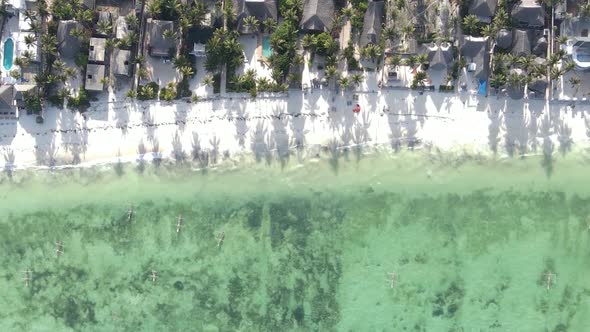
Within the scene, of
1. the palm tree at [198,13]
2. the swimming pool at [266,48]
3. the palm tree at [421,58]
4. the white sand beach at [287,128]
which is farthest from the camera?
the white sand beach at [287,128]

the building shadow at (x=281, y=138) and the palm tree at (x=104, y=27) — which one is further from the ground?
the palm tree at (x=104, y=27)

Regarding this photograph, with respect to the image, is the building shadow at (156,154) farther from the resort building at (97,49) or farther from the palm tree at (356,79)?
the palm tree at (356,79)

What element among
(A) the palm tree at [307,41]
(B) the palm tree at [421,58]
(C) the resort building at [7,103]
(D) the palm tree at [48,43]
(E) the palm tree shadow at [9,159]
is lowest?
(E) the palm tree shadow at [9,159]

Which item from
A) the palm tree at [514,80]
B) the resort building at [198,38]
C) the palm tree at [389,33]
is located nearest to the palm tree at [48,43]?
the resort building at [198,38]

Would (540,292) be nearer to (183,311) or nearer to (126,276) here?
(183,311)

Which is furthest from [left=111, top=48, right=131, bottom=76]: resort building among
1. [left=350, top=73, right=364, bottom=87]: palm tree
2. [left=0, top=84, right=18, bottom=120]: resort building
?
[left=350, top=73, right=364, bottom=87]: palm tree

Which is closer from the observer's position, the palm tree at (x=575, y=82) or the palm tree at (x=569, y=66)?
the palm tree at (x=569, y=66)

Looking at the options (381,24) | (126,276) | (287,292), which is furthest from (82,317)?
(381,24)
